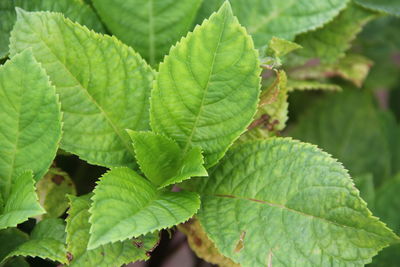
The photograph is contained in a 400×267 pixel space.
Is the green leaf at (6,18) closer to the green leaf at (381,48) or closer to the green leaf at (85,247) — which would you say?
the green leaf at (85,247)

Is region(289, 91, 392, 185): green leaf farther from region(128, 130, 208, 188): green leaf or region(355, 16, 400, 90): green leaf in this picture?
region(128, 130, 208, 188): green leaf

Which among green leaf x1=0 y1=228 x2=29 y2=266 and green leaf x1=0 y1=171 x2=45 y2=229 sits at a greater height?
green leaf x1=0 y1=171 x2=45 y2=229

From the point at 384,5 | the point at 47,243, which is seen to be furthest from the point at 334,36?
the point at 47,243

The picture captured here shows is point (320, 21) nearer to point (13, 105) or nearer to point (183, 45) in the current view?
point (183, 45)

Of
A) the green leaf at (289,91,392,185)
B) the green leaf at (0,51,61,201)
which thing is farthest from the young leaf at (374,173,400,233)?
the green leaf at (0,51,61,201)

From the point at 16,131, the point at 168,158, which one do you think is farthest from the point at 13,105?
the point at 168,158

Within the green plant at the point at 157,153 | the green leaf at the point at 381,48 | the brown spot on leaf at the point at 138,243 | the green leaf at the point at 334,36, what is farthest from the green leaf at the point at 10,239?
the green leaf at the point at 381,48
